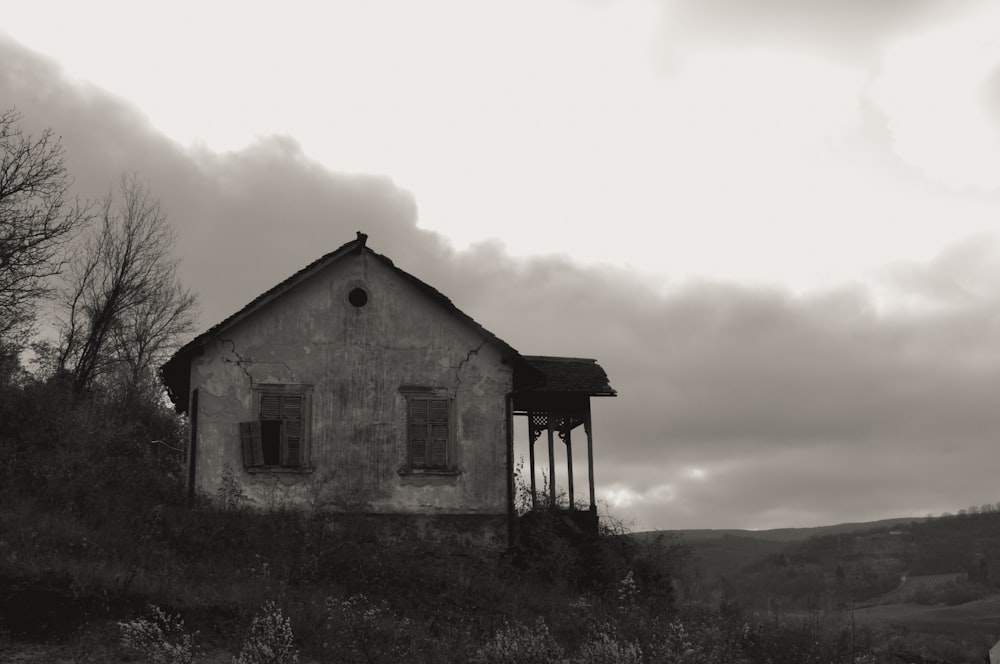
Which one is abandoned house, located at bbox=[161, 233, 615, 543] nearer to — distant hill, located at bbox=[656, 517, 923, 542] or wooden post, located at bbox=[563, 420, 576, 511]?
wooden post, located at bbox=[563, 420, 576, 511]

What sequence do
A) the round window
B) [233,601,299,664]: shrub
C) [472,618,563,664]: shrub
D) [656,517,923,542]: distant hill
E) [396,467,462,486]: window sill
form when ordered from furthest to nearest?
[656,517,923,542]: distant hill
the round window
[396,467,462,486]: window sill
[472,618,563,664]: shrub
[233,601,299,664]: shrub

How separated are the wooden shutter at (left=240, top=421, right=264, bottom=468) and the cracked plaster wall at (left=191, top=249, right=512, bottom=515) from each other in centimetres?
17

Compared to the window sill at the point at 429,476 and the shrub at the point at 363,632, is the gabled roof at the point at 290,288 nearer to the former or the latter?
the window sill at the point at 429,476

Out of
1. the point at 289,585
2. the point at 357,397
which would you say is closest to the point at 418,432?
the point at 357,397

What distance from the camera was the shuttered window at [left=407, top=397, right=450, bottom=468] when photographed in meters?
19.4

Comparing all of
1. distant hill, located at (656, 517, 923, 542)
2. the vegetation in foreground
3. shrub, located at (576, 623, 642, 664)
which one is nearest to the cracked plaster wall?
the vegetation in foreground

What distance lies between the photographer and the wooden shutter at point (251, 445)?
18625 mm

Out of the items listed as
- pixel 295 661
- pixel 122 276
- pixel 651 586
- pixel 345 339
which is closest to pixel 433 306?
pixel 345 339

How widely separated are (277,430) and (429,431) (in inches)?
120

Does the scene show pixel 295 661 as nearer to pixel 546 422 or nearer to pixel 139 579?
pixel 139 579

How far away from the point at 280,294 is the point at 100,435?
628cm

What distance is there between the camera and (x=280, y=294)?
1923 centimetres

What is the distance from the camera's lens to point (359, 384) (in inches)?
763

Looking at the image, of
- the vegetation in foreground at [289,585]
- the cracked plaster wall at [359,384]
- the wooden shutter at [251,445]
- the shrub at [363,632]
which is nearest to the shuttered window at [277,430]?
the wooden shutter at [251,445]
